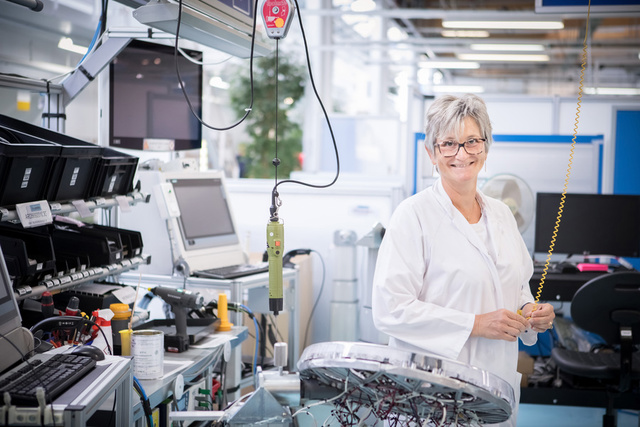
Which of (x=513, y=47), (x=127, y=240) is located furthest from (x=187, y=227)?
(x=513, y=47)

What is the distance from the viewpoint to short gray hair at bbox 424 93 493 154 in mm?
1814

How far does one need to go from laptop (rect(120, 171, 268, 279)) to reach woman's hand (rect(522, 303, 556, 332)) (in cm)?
165

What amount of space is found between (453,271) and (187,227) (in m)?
1.80

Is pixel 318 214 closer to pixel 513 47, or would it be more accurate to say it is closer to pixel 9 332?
pixel 9 332

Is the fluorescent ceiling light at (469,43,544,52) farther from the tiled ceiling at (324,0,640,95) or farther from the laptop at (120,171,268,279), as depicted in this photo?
the laptop at (120,171,268,279)

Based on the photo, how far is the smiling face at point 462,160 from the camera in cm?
182

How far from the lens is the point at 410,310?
5.67ft

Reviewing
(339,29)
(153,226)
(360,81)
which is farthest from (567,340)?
(360,81)

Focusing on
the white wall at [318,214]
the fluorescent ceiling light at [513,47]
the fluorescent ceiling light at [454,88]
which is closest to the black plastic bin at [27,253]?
the white wall at [318,214]

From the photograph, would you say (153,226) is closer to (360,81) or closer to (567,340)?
(567,340)

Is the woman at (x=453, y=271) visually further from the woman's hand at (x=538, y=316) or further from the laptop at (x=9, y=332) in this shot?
the laptop at (x=9, y=332)

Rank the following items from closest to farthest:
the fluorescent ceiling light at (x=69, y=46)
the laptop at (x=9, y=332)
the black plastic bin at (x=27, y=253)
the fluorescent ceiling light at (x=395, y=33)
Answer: the laptop at (x=9, y=332)
the black plastic bin at (x=27, y=253)
the fluorescent ceiling light at (x=69, y=46)
the fluorescent ceiling light at (x=395, y=33)

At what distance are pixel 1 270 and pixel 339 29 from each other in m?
12.1

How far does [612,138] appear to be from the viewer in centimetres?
459
